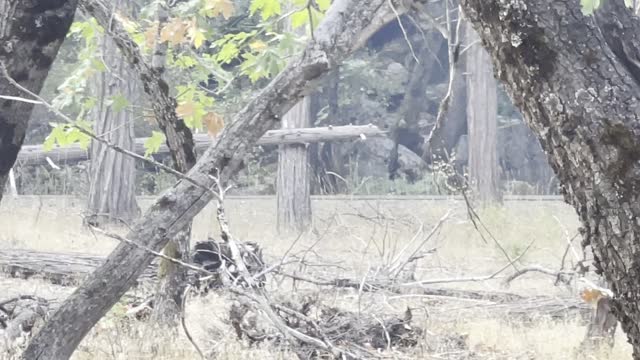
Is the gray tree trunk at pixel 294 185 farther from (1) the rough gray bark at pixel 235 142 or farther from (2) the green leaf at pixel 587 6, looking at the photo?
(2) the green leaf at pixel 587 6

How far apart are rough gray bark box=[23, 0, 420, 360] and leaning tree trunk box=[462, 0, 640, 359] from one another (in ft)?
6.79

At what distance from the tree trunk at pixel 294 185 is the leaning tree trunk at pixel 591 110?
1318 centimetres

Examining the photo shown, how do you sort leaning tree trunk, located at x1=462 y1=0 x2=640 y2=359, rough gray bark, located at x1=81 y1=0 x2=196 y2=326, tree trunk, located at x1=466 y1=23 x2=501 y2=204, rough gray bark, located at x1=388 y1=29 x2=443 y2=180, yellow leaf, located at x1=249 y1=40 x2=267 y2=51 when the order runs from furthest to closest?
rough gray bark, located at x1=388 y1=29 x2=443 y2=180 < tree trunk, located at x1=466 y1=23 x2=501 y2=204 < yellow leaf, located at x1=249 y1=40 x2=267 y2=51 < rough gray bark, located at x1=81 y1=0 x2=196 y2=326 < leaning tree trunk, located at x1=462 y1=0 x2=640 y2=359

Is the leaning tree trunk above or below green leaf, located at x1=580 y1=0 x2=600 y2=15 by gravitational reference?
below

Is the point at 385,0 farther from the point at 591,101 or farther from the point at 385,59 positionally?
the point at 385,59

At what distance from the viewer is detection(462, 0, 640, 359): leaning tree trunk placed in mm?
1921

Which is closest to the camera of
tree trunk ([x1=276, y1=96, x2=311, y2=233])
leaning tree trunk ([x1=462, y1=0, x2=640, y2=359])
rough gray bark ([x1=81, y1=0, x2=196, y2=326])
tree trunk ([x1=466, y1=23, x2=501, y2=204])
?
leaning tree trunk ([x1=462, y1=0, x2=640, y2=359])

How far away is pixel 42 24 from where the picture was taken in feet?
11.5

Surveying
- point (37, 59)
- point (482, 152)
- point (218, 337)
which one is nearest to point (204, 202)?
point (37, 59)

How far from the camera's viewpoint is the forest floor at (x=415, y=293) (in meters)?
5.26

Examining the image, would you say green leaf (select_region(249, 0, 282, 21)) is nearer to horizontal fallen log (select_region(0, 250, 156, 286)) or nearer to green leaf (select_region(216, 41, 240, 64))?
green leaf (select_region(216, 41, 240, 64))

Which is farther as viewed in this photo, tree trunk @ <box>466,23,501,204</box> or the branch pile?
tree trunk @ <box>466,23,501,204</box>

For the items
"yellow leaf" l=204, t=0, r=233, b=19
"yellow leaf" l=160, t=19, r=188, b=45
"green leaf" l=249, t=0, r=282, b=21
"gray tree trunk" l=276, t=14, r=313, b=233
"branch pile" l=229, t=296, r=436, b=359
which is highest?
"yellow leaf" l=204, t=0, r=233, b=19

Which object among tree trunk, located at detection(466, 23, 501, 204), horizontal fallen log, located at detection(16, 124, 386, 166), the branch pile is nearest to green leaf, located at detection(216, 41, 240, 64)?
the branch pile
